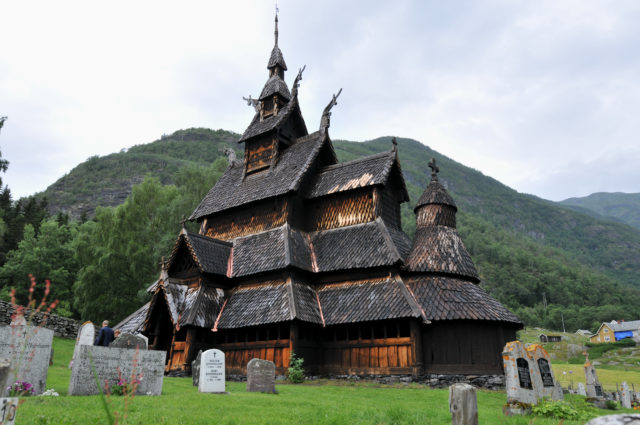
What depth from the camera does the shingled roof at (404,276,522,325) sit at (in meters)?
18.4

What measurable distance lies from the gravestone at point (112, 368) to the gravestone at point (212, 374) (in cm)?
132

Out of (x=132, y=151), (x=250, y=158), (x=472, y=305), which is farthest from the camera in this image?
(x=132, y=151)

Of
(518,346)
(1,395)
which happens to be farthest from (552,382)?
(1,395)

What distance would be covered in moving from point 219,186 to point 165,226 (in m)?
10.2

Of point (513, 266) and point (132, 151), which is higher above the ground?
point (132, 151)

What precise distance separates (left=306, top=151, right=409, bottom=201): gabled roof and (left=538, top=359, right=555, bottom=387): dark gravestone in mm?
11178

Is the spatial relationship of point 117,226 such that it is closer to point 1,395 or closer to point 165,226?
point 165,226

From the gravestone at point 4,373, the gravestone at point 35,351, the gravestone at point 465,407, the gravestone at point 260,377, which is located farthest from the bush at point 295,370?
→ the gravestone at point 4,373

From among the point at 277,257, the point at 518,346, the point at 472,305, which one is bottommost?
the point at 518,346

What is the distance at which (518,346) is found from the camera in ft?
44.2

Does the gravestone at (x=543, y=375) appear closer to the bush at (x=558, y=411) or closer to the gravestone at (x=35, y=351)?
the bush at (x=558, y=411)

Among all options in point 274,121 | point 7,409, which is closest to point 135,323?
point 274,121

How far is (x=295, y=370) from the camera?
18.4 metres

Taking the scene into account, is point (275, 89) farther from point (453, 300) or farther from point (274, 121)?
point (453, 300)
